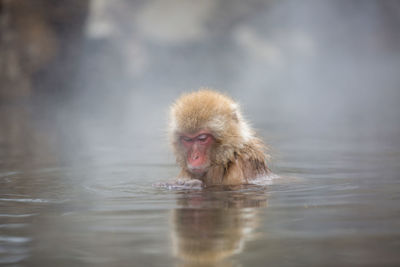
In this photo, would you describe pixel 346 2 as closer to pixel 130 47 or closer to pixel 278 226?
pixel 130 47

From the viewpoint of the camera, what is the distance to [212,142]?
5211 mm

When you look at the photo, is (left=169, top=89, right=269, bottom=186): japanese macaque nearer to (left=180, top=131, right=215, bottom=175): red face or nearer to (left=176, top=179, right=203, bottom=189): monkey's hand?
(left=180, top=131, right=215, bottom=175): red face

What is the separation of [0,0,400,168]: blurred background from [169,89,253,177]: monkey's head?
43.5ft

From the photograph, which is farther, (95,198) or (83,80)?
(83,80)

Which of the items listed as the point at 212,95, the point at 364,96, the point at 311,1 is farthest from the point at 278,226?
the point at 311,1

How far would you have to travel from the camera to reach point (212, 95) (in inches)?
212

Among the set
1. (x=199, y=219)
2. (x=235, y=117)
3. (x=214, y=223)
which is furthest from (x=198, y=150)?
(x=214, y=223)

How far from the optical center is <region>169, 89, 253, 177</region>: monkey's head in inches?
202

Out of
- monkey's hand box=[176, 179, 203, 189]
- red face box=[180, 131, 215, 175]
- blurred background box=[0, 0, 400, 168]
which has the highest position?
blurred background box=[0, 0, 400, 168]

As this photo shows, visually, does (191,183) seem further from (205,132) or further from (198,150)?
(205,132)

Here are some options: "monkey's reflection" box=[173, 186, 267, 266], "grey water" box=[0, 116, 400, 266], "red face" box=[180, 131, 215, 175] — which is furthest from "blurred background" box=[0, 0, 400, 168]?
"monkey's reflection" box=[173, 186, 267, 266]

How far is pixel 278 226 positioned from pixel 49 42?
17626mm

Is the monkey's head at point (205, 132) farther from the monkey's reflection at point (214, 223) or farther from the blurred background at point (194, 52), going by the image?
the blurred background at point (194, 52)

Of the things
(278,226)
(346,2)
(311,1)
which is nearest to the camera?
(278,226)
